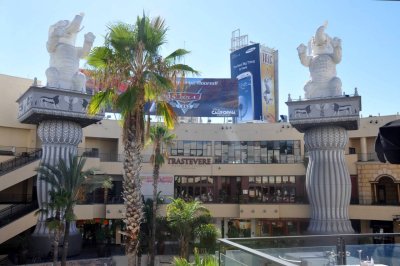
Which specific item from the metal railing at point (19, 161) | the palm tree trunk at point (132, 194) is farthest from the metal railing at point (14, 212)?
the palm tree trunk at point (132, 194)

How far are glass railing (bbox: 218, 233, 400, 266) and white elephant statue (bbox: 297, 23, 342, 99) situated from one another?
22.9 m

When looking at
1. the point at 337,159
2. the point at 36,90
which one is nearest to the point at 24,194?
the point at 36,90

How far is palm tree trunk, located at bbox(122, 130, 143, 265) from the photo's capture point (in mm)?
13375

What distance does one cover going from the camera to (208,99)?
4569cm

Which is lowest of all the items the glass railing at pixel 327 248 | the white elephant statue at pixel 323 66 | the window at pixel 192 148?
the glass railing at pixel 327 248

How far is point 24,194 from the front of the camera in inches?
1280

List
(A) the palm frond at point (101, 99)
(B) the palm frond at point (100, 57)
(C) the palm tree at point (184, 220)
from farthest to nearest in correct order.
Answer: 1. (C) the palm tree at point (184, 220)
2. (A) the palm frond at point (101, 99)
3. (B) the palm frond at point (100, 57)

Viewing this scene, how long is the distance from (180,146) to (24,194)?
14.2 metres

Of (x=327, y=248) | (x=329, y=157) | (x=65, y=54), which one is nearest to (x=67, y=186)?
(x=65, y=54)

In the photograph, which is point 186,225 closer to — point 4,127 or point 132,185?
point 132,185

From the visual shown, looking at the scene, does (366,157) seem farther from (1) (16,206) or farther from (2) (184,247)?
(1) (16,206)

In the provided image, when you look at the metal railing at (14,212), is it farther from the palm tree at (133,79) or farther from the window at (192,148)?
the palm tree at (133,79)

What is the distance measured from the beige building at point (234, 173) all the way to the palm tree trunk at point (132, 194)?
18149 millimetres

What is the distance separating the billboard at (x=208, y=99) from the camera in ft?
147
